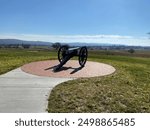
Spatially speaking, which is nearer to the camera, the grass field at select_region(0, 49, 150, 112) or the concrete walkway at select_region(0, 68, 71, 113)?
the concrete walkway at select_region(0, 68, 71, 113)

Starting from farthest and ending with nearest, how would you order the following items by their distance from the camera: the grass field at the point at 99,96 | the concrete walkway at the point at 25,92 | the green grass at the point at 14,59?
the green grass at the point at 14,59
the grass field at the point at 99,96
the concrete walkway at the point at 25,92

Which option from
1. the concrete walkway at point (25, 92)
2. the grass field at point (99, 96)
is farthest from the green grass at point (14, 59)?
the grass field at point (99, 96)

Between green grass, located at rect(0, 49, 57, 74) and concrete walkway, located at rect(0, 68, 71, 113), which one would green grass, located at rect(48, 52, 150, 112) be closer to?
concrete walkway, located at rect(0, 68, 71, 113)

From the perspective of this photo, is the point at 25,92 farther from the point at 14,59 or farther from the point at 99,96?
the point at 14,59

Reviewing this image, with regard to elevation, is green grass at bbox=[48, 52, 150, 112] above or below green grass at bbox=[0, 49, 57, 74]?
below

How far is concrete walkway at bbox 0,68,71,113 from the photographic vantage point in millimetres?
6116

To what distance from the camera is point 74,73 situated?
37.8 feet

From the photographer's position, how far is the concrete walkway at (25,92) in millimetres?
6116

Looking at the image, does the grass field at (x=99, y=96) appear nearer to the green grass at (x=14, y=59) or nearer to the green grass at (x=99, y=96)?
the green grass at (x=99, y=96)

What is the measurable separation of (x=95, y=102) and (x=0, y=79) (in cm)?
437

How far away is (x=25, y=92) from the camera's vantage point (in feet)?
25.1

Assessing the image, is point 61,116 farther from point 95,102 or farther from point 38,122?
point 95,102

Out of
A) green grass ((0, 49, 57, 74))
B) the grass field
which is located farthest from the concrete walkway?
green grass ((0, 49, 57, 74))

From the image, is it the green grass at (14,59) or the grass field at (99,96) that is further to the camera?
the green grass at (14,59)
